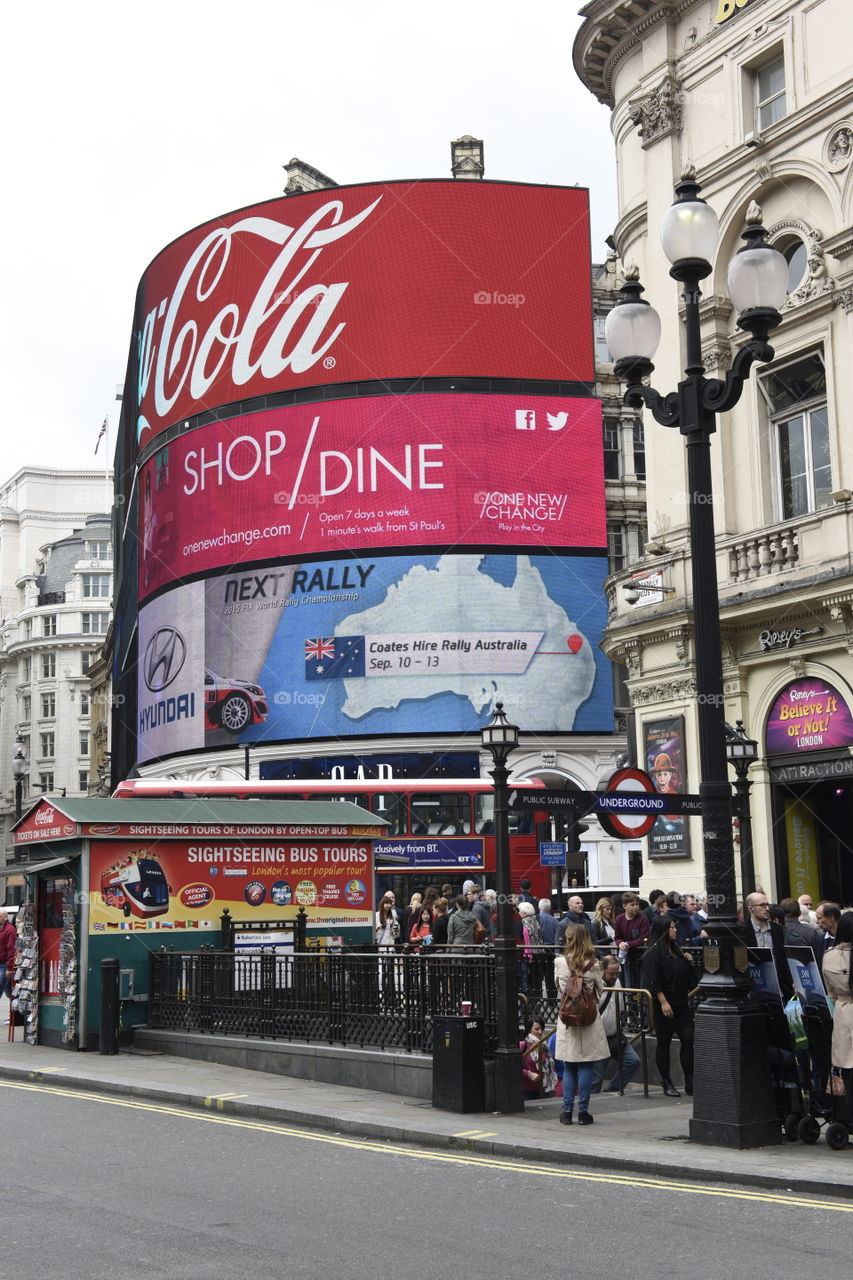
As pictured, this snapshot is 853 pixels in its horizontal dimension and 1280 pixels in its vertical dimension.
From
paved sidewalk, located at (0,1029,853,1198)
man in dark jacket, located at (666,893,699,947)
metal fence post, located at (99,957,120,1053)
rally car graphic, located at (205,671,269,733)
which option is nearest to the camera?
paved sidewalk, located at (0,1029,853,1198)

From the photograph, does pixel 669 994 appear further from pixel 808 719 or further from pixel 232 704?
pixel 232 704

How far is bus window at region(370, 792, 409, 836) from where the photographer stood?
32562mm

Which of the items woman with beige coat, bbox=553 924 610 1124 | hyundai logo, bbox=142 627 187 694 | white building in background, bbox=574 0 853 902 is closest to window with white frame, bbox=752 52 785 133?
white building in background, bbox=574 0 853 902

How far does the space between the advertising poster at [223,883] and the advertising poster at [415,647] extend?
26.9 meters

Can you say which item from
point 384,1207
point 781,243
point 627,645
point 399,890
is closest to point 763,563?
point 627,645

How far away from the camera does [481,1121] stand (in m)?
12.8

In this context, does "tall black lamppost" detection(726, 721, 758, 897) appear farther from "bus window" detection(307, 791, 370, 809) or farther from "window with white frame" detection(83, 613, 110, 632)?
"window with white frame" detection(83, 613, 110, 632)

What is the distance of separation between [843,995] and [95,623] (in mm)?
103218

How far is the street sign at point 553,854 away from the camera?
105ft

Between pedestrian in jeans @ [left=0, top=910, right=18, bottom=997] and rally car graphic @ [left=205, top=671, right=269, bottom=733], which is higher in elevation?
rally car graphic @ [left=205, top=671, right=269, bottom=733]

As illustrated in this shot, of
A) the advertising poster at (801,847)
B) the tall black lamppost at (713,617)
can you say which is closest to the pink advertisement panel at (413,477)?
the advertising poster at (801,847)

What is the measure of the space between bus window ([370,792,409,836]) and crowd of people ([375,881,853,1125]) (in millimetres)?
12892

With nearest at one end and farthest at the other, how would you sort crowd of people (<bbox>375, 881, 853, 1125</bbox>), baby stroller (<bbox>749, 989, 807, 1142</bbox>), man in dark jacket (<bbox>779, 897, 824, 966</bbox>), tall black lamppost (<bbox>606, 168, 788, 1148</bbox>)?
tall black lamppost (<bbox>606, 168, 788, 1148</bbox>)
baby stroller (<bbox>749, 989, 807, 1142</bbox>)
crowd of people (<bbox>375, 881, 853, 1125</bbox>)
man in dark jacket (<bbox>779, 897, 824, 966</bbox>)

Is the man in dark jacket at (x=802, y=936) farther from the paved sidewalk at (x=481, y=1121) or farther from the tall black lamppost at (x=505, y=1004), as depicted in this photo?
the tall black lamppost at (x=505, y=1004)
